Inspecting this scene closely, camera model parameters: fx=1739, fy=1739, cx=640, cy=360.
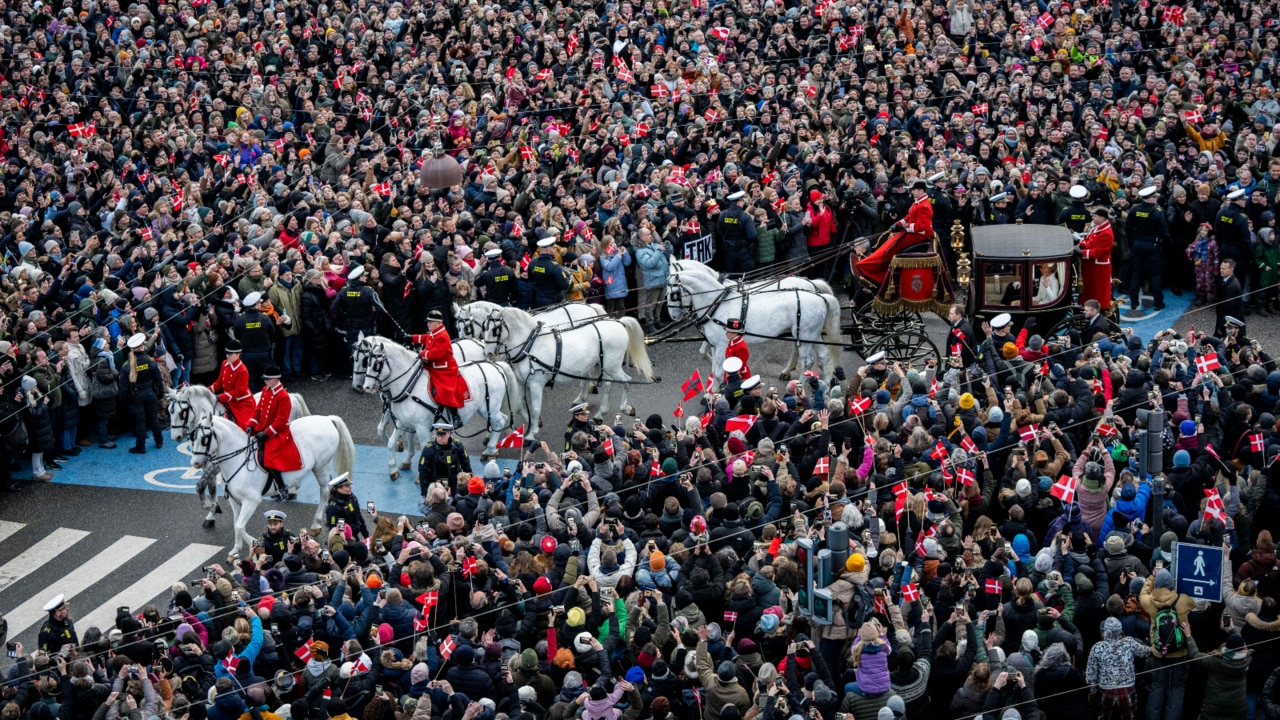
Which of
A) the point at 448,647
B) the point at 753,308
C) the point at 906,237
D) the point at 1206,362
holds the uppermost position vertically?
the point at 906,237

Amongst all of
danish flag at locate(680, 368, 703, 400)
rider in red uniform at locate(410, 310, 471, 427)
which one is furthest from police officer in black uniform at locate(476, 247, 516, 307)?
rider in red uniform at locate(410, 310, 471, 427)

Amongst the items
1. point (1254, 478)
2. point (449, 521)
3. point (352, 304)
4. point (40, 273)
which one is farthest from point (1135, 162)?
point (40, 273)

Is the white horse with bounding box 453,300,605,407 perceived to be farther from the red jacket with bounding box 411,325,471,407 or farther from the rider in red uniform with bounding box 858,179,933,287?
the rider in red uniform with bounding box 858,179,933,287

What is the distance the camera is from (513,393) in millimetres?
24906

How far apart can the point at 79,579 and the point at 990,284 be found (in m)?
13.2

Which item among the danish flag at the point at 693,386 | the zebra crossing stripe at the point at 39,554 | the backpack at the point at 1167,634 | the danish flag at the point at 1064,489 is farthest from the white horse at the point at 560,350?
the backpack at the point at 1167,634

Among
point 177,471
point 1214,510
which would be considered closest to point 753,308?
point 177,471

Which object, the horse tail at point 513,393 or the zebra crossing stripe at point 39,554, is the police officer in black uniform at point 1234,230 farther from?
the zebra crossing stripe at point 39,554

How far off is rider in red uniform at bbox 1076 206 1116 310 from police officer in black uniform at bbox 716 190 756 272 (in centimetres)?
629

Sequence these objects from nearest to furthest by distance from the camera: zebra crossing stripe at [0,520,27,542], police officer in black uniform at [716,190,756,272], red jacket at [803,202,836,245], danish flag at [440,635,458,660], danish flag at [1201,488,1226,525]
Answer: danish flag at [440,635,458,660]
danish flag at [1201,488,1226,525]
zebra crossing stripe at [0,520,27,542]
police officer in black uniform at [716,190,756,272]
red jacket at [803,202,836,245]

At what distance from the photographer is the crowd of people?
56.1 feet

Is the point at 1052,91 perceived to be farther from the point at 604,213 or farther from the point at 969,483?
the point at 969,483

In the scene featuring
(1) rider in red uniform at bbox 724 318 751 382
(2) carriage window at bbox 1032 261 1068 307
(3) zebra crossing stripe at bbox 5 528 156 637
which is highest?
(2) carriage window at bbox 1032 261 1068 307

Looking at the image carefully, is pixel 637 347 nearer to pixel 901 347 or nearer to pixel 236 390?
pixel 901 347
